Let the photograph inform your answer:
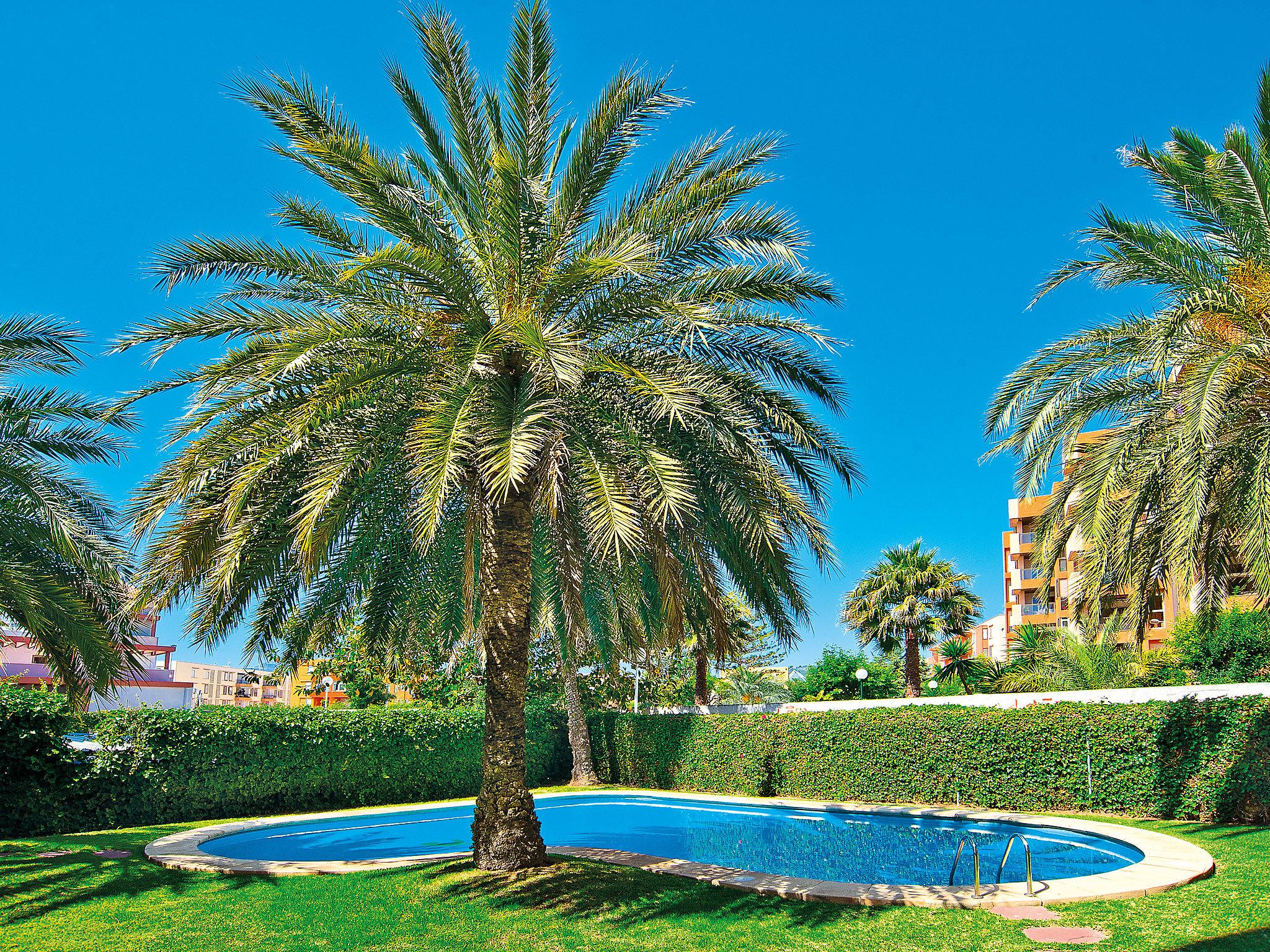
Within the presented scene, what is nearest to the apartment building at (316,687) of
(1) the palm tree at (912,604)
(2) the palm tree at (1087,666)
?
(1) the palm tree at (912,604)

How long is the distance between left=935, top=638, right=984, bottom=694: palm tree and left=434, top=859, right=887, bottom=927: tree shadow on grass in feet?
89.2

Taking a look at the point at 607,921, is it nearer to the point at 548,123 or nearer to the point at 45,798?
the point at 548,123

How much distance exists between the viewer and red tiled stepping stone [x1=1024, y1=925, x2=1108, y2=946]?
7.78 meters

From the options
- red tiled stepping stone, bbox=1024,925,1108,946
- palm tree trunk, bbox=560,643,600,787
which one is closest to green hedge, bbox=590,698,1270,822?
palm tree trunk, bbox=560,643,600,787

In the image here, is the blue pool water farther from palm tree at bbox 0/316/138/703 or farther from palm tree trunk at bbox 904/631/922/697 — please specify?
palm tree trunk at bbox 904/631/922/697

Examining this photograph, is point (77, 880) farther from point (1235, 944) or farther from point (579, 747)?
point (579, 747)

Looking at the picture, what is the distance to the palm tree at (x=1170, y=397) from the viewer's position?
1048 cm

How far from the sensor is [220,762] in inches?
731

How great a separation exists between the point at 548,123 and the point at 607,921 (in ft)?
25.7

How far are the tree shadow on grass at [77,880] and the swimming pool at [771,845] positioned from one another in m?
0.43

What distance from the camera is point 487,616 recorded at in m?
10.5

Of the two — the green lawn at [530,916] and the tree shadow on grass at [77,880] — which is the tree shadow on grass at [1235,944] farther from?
the tree shadow on grass at [77,880]

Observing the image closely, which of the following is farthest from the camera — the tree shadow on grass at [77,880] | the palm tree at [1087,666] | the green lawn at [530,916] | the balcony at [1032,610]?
the balcony at [1032,610]

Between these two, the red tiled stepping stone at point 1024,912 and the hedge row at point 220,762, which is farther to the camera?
the hedge row at point 220,762
